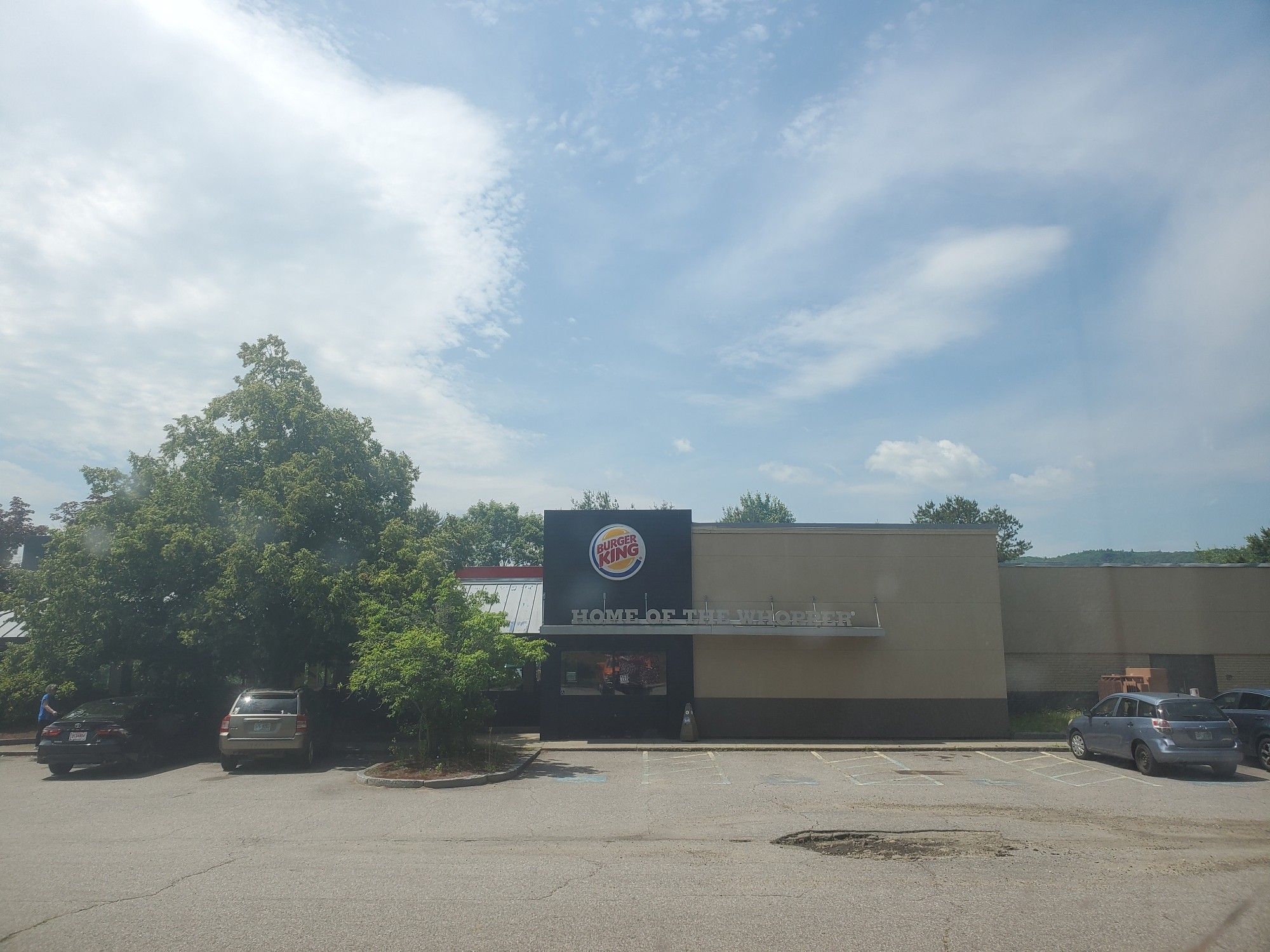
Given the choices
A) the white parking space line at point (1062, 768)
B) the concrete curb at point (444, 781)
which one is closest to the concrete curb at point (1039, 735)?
the white parking space line at point (1062, 768)

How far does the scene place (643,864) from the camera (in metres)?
8.84

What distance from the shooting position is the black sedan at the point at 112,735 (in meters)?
15.7

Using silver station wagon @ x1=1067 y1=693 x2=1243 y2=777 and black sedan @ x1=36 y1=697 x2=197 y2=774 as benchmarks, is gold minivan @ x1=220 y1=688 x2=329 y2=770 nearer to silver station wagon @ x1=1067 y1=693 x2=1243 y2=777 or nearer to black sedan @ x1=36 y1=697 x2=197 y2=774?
black sedan @ x1=36 y1=697 x2=197 y2=774

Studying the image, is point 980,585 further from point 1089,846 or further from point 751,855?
point 751,855

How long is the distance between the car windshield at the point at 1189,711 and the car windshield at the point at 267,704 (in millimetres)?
16398

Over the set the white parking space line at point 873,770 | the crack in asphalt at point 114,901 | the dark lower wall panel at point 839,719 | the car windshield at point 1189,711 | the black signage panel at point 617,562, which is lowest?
the white parking space line at point 873,770

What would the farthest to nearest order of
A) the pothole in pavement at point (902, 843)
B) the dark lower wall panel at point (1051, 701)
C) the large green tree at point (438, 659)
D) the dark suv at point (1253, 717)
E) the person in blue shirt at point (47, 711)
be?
the dark lower wall panel at point (1051, 701) → the person in blue shirt at point (47, 711) → the dark suv at point (1253, 717) → the large green tree at point (438, 659) → the pothole in pavement at point (902, 843)

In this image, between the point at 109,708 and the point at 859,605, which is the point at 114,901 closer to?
the point at 109,708

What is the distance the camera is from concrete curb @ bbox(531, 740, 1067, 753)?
19375 millimetres

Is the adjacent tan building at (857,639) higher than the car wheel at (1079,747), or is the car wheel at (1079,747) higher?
the adjacent tan building at (857,639)

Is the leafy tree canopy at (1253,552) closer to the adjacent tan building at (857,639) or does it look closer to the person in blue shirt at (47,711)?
the adjacent tan building at (857,639)

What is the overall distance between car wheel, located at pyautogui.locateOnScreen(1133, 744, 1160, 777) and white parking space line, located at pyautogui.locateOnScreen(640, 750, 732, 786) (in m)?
7.61

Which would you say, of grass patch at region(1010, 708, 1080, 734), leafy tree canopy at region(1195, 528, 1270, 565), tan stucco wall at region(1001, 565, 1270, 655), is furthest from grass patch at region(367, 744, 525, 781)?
leafy tree canopy at region(1195, 528, 1270, 565)

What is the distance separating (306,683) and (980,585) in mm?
18944
